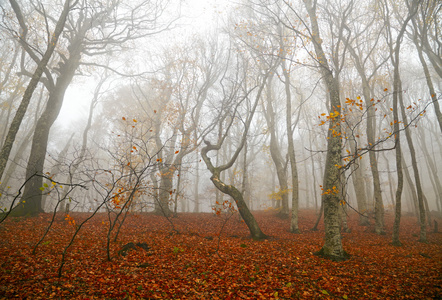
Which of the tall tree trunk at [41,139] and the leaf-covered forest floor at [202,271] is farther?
the tall tree trunk at [41,139]

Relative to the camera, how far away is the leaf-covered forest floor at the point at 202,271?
367 cm

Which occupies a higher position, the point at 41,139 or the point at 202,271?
the point at 41,139

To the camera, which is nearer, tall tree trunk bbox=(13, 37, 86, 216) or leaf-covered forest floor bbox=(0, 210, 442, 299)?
leaf-covered forest floor bbox=(0, 210, 442, 299)

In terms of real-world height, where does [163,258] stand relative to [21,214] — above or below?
below

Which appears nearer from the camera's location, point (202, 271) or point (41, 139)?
point (202, 271)

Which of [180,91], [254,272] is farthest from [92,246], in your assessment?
[180,91]

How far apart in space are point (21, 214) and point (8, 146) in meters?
4.43

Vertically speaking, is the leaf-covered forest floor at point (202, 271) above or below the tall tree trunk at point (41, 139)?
below

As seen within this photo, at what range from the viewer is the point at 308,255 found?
19.4ft

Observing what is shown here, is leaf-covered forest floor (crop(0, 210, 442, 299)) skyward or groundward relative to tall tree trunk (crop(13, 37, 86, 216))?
groundward

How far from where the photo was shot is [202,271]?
4.73 m

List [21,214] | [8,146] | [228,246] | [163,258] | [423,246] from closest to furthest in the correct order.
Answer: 1. [163,258]
2. [8,146]
3. [228,246]
4. [423,246]
5. [21,214]

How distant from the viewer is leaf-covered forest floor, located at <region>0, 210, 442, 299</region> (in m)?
3.67

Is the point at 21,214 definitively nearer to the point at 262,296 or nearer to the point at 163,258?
the point at 163,258
